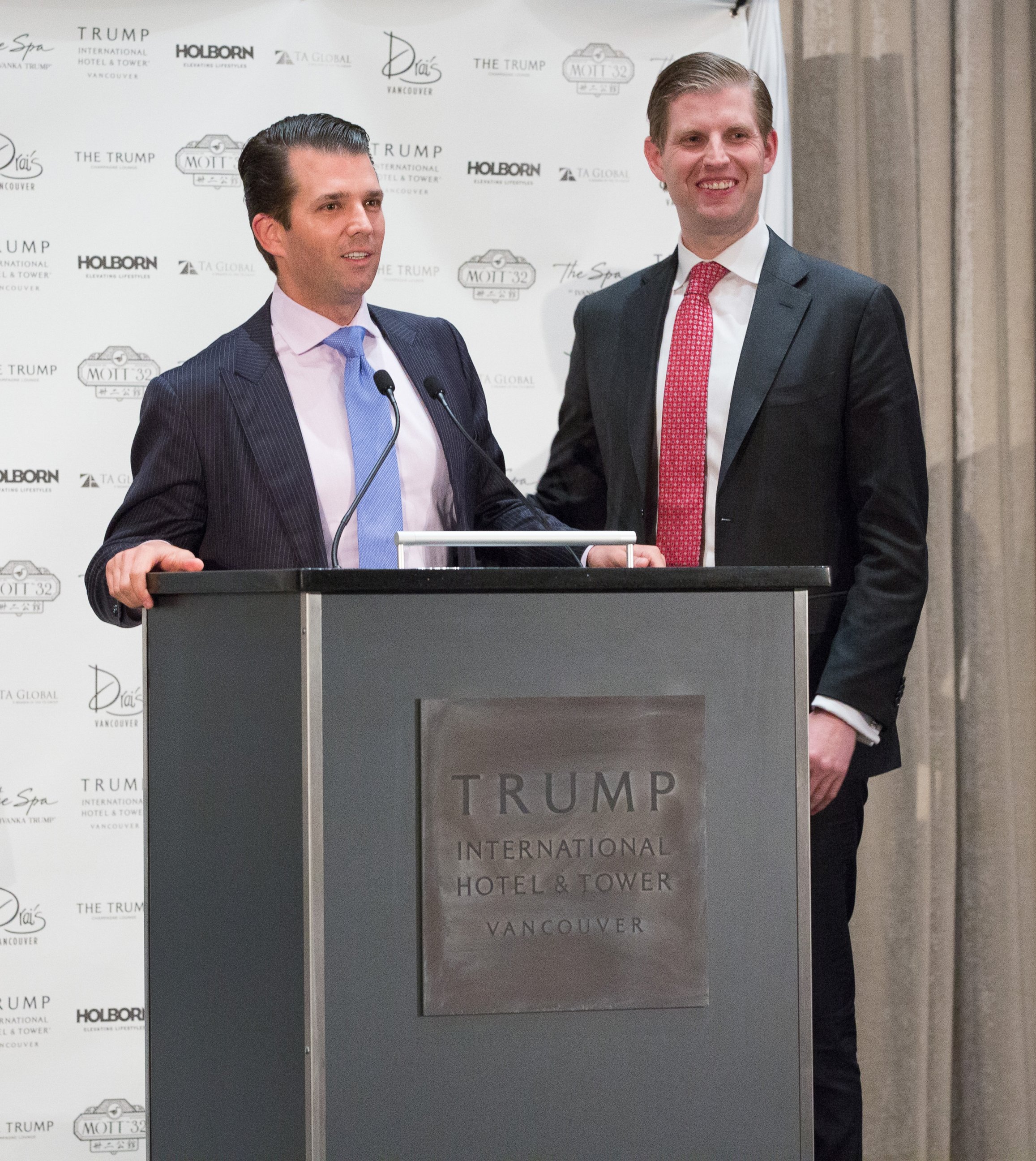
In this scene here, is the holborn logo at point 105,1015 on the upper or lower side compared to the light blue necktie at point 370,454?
lower

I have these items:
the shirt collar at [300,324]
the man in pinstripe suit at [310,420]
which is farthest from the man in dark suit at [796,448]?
the shirt collar at [300,324]

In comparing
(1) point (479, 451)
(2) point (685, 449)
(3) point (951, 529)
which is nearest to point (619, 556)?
(1) point (479, 451)

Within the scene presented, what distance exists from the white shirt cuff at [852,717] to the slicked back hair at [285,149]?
1119 mm

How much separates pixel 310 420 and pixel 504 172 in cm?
119

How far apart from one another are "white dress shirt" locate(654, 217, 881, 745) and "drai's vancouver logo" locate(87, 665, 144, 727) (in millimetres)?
1305

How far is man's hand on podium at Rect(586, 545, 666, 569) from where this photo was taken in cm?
176

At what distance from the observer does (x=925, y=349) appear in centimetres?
310

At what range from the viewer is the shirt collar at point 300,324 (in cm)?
207

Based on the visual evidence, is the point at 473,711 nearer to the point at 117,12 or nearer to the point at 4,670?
the point at 4,670

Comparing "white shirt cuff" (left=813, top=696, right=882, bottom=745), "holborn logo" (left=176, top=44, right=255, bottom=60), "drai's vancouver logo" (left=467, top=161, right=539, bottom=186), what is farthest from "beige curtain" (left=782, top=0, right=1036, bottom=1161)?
"holborn logo" (left=176, top=44, right=255, bottom=60)

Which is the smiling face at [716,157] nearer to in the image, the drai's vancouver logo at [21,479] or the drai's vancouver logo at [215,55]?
the drai's vancouver logo at [215,55]

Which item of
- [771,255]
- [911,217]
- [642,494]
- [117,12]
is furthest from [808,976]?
[117,12]

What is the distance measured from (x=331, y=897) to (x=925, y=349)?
7.69 feet

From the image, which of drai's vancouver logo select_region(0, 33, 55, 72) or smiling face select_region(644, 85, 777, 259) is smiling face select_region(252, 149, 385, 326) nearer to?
smiling face select_region(644, 85, 777, 259)
